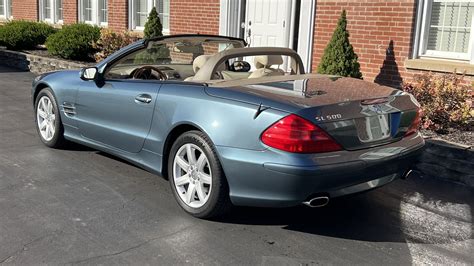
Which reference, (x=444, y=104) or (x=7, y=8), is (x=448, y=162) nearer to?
(x=444, y=104)

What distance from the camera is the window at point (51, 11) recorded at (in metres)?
17.6

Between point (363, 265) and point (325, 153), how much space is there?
77 centimetres

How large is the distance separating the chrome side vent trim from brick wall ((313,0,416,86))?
467 cm

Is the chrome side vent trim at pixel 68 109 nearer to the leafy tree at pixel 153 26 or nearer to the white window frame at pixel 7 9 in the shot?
the leafy tree at pixel 153 26

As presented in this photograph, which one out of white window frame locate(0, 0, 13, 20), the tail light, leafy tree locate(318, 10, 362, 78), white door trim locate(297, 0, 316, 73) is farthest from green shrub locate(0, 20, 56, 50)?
the tail light

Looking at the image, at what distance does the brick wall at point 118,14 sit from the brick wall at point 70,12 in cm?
234

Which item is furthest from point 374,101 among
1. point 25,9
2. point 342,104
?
point 25,9

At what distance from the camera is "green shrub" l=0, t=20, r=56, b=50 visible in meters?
15.5

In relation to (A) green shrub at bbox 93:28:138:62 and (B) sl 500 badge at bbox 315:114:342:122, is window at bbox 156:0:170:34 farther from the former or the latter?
(B) sl 500 badge at bbox 315:114:342:122

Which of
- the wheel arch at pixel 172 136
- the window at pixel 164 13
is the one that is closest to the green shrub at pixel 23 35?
the window at pixel 164 13

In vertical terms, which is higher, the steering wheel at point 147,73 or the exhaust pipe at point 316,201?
the steering wheel at point 147,73

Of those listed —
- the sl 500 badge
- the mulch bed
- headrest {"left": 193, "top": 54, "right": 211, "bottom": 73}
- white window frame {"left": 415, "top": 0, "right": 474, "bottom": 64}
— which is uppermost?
white window frame {"left": 415, "top": 0, "right": 474, "bottom": 64}

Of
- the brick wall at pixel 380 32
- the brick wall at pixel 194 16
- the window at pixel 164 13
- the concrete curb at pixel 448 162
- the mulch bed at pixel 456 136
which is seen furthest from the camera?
the window at pixel 164 13

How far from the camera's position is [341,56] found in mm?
8102
